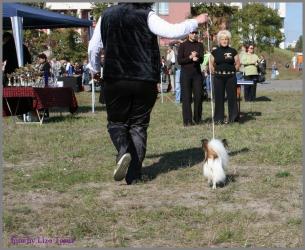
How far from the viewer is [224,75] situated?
10.9 metres

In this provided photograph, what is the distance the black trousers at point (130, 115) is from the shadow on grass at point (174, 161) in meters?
0.39

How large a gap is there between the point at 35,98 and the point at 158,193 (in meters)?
6.50

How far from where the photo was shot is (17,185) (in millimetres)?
6191

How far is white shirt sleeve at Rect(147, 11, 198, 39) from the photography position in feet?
18.5

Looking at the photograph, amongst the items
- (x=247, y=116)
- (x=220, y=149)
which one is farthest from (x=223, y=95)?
(x=220, y=149)

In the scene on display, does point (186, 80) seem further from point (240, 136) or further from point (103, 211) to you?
point (103, 211)

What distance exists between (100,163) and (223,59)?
418cm

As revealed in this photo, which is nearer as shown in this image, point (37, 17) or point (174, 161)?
point (174, 161)

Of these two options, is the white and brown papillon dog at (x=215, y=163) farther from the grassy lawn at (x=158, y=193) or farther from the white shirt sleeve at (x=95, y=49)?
the white shirt sleeve at (x=95, y=49)

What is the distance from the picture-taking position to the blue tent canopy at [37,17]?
13.9 metres

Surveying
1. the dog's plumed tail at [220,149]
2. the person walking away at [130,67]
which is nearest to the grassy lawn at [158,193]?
the dog's plumed tail at [220,149]

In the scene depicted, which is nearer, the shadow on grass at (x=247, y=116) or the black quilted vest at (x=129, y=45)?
the black quilted vest at (x=129, y=45)

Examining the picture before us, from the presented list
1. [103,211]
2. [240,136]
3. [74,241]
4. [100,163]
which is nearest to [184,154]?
[100,163]

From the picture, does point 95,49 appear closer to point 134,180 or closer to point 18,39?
point 134,180
